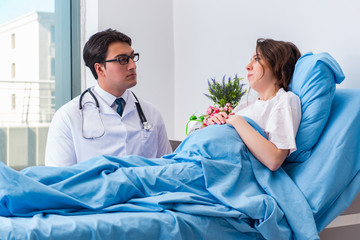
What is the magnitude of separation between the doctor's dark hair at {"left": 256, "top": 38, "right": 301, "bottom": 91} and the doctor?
0.72 m

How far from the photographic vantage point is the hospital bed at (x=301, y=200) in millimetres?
1301

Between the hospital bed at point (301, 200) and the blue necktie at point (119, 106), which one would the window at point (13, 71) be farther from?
the hospital bed at point (301, 200)

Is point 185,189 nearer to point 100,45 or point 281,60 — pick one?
point 281,60

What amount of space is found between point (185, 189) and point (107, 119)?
2.86 feet

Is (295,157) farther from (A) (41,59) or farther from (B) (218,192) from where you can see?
(A) (41,59)

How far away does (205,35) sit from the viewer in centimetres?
326

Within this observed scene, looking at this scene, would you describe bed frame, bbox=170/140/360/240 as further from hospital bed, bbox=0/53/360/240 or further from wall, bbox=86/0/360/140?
wall, bbox=86/0/360/140

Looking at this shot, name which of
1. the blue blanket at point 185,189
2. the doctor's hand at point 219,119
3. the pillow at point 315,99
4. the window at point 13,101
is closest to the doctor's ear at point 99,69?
the doctor's hand at point 219,119

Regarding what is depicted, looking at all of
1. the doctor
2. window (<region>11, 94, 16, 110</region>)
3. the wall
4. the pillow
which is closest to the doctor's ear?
the doctor

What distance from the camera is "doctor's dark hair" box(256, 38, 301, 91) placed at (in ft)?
6.66

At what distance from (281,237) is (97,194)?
2.04ft

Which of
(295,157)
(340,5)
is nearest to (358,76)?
(340,5)

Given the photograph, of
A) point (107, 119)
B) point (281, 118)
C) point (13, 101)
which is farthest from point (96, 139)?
point (13, 101)

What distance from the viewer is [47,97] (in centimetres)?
356
